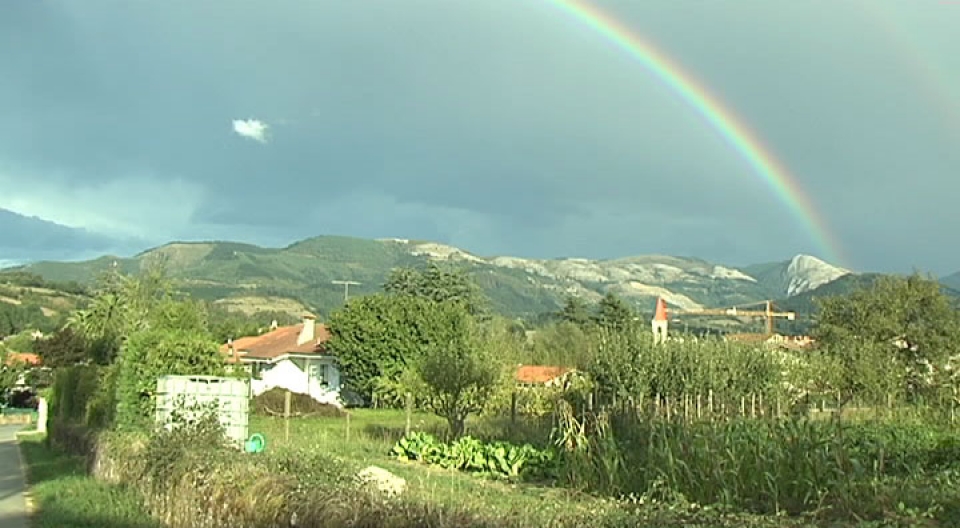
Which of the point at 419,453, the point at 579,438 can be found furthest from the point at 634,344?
the point at 579,438

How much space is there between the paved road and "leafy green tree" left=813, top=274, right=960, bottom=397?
3501 centimetres

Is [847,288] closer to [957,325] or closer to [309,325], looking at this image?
[957,325]

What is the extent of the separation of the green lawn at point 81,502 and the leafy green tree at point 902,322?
1412 inches

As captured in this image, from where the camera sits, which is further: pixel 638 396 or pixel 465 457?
pixel 638 396

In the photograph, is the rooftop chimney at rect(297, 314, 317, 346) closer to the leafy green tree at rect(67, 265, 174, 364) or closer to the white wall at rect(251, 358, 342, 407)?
the white wall at rect(251, 358, 342, 407)

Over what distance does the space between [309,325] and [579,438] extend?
219ft

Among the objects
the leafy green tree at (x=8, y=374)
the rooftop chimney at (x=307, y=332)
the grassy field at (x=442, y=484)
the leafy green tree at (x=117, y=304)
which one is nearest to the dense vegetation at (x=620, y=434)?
the grassy field at (x=442, y=484)

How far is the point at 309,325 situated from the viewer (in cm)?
7950

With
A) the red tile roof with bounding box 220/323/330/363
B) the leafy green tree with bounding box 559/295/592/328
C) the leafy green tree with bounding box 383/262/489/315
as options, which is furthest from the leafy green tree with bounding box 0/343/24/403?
the leafy green tree with bounding box 559/295/592/328

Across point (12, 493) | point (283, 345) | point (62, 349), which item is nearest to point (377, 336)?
point (283, 345)

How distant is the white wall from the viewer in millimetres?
68125

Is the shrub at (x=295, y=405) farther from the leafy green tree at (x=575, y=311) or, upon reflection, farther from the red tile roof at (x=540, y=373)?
the leafy green tree at (x=575, y=311)

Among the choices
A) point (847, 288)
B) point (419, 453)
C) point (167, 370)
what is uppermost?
point (847, 288)

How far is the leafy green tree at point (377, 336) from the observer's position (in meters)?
62.4
